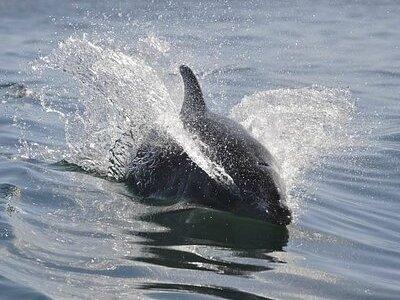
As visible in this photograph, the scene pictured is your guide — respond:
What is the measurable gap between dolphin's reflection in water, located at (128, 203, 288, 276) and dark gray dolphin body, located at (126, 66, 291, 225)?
0.30ft

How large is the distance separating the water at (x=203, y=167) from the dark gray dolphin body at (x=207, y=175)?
0.31ft

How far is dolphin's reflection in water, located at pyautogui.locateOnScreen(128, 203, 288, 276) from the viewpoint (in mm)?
6262

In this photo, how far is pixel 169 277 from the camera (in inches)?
233

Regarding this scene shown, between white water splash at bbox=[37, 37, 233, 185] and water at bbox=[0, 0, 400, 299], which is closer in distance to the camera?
water at bbox=[0, 0, 400, 299]

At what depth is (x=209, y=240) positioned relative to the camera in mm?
6879

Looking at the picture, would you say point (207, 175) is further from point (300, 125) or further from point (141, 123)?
point (300, 125)

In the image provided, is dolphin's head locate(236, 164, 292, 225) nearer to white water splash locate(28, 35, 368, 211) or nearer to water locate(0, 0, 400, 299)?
water locate(0, 0, 400, 299)

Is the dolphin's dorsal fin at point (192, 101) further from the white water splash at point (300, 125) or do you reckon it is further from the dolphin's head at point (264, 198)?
the dolphin's head at point (264, 198)

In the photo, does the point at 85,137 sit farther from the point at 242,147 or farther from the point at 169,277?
the point at 169,277

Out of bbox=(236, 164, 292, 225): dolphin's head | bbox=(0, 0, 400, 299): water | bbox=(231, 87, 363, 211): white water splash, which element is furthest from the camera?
bbox=(231, 87, 363, 211): white water splash

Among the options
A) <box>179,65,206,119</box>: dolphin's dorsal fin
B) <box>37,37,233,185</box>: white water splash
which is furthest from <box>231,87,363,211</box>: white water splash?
<box>37,37,233,185</box>: white water splash

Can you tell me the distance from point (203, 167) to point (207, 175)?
0.24ft

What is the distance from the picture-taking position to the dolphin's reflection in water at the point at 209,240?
6262 mm

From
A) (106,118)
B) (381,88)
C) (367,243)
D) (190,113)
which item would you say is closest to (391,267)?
(367,243)
